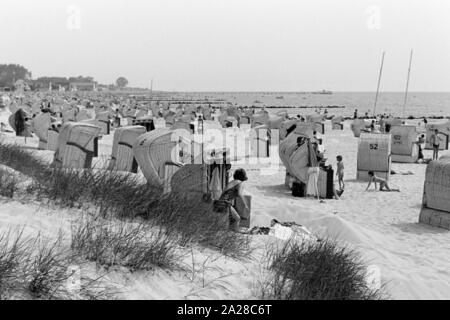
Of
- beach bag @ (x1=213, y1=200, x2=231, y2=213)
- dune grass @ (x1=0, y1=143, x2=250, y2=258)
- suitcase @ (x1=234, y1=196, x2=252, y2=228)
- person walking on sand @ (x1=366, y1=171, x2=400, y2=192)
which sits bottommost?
person walking on sand @ (x1=366, y1=171, x2=400, y2=192)

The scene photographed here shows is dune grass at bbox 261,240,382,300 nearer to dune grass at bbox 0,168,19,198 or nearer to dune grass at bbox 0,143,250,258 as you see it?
dune grass at bbox 0,143,250,258

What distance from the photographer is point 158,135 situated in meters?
8.91

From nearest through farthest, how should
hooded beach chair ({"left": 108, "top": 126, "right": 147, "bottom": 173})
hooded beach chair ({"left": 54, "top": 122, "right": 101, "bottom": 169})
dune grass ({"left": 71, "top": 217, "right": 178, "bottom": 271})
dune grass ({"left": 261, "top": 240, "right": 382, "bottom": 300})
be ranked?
dune grass ({"left": 71, "top": 217, "right": 178, "bottom": 271})
dune grass ({"left": 261, "top": 240, "right": 382, "bottom": 300})
hooded beach chair ({"left": 54, "top": 122, "right": 101, "bottom": 169})
hooded beach chair ({"left": 108, "top": 126, "right": 147, "bottom": 173})

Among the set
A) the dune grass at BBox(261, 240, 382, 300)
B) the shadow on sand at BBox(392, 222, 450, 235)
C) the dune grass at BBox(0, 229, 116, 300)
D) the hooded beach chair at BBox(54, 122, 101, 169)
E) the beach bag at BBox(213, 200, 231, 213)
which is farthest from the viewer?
the hooded beach chair at BBox(54, 122, 101, 169)

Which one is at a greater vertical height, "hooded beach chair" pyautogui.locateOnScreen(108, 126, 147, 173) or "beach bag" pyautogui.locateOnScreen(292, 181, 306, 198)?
"hooded beach chair" pyautogui.locateOnScreen(108, 126, 147, 173)

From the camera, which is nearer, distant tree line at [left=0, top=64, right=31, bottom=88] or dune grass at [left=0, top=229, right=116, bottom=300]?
dune grass at [left=0, top=229, right=116, bottom=300]

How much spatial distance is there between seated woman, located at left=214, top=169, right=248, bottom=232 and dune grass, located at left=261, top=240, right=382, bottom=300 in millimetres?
1783

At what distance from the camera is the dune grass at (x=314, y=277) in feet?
12.7

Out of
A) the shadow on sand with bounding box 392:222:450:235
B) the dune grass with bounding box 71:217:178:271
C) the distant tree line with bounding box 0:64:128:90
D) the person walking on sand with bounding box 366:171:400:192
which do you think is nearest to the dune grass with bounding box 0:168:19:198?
the dune grass with bounding box 71:217:178:271

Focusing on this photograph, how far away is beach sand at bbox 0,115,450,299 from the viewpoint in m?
3.80

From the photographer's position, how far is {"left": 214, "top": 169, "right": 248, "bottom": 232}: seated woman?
6.73 m

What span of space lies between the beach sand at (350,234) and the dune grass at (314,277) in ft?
0.62
